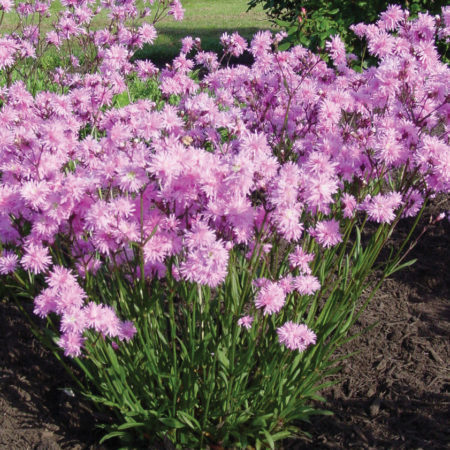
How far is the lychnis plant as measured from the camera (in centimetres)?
192

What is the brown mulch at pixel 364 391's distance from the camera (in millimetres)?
2854

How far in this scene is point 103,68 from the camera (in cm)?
330

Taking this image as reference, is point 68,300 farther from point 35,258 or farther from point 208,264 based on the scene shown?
point 208,264

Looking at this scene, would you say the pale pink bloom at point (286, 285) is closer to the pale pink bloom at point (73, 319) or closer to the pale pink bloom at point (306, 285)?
the pale pink bloom at point (306, 285)

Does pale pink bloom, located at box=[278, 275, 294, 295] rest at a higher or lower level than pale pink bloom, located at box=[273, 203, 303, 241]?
lower

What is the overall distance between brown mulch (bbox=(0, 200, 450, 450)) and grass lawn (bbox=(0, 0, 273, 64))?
8637 millimetres

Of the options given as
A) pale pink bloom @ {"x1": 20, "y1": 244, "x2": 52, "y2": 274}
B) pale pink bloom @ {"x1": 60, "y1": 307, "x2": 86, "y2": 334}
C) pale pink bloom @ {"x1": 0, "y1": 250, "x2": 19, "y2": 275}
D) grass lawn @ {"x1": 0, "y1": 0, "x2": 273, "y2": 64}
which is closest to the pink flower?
pale pink bloom @ {"x1": 60, "y1": 307, "x2": 86, "y2": 334}

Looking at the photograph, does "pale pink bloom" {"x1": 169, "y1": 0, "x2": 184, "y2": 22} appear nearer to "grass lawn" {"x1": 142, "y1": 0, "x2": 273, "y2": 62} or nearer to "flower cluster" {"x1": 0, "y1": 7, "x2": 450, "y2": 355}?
"flower cluster" {"x1": 0, "y1": 7, "x2": 450, "y2": 355}

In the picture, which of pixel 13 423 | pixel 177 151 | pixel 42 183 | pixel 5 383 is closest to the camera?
pixel 177 151

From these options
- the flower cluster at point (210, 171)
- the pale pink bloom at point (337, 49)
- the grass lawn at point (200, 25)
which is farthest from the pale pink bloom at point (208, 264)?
the grass lawn at point (200, 25)

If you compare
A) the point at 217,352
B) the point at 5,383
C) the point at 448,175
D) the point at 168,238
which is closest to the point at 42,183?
the point at 168,238

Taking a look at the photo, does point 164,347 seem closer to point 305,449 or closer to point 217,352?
point 217,352

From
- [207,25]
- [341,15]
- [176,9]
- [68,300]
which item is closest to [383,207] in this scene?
[68,300]

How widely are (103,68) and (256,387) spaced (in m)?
1.96
